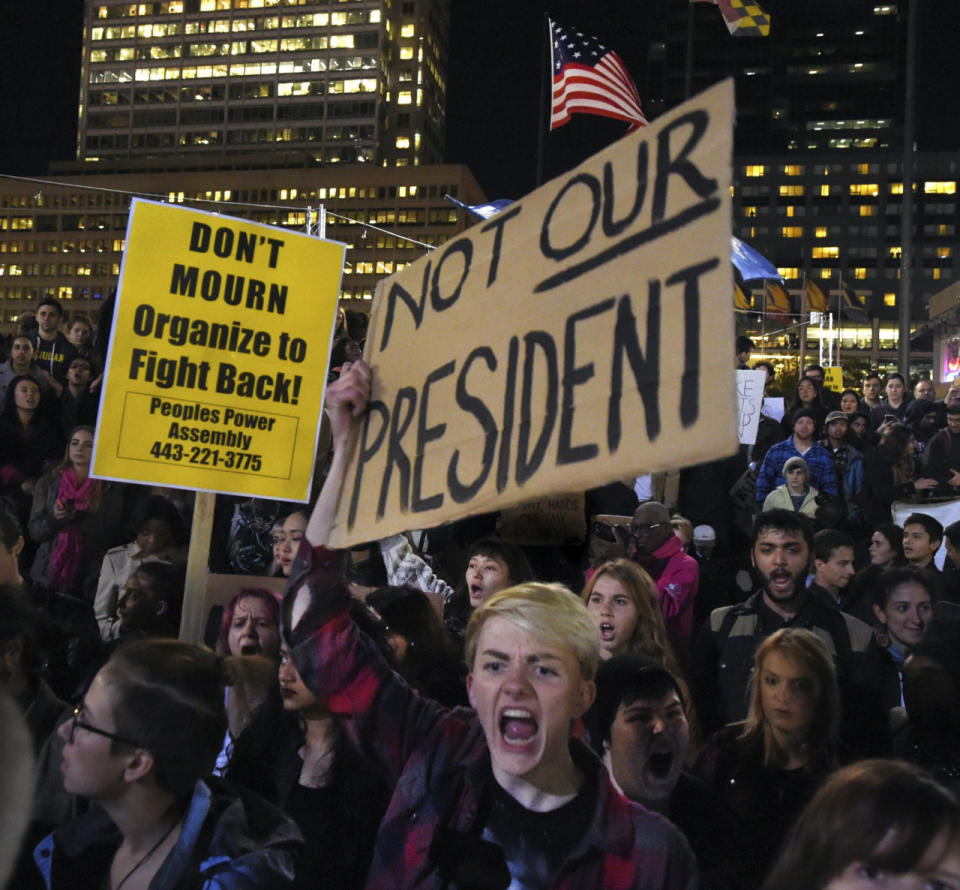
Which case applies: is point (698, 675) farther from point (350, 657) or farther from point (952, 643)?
point (350, 657)

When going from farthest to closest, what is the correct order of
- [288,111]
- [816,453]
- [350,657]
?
[288,111] < [816,453] < [350,657]

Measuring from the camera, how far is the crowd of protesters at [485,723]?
2.00m

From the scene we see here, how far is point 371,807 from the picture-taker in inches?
106

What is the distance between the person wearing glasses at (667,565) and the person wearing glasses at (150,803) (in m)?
2.91

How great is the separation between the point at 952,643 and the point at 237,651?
248cm

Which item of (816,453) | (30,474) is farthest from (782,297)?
(30,474)

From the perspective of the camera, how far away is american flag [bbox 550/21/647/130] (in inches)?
521

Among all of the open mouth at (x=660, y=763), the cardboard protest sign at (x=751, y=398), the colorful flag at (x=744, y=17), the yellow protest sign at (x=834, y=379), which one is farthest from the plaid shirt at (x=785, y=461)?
the colorful flag at (x=744, y=17)

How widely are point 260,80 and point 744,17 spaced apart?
5412 inches

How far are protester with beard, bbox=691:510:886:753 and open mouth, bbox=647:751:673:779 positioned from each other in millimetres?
1199

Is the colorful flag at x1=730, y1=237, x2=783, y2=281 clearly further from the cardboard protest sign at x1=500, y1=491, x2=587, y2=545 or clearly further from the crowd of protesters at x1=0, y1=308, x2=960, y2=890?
the cardboard protest sign at x1=500, y1=491, x2=587, y2=545

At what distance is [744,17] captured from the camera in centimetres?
1496

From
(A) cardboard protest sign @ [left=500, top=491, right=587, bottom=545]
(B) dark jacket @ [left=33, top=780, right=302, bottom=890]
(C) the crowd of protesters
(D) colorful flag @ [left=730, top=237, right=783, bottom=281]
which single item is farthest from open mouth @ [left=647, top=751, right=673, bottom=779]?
(D) colorful flag @ [left=730, top=237, right=783, bottom=281]

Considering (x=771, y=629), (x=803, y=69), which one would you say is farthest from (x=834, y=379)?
(x=803, y=69)
